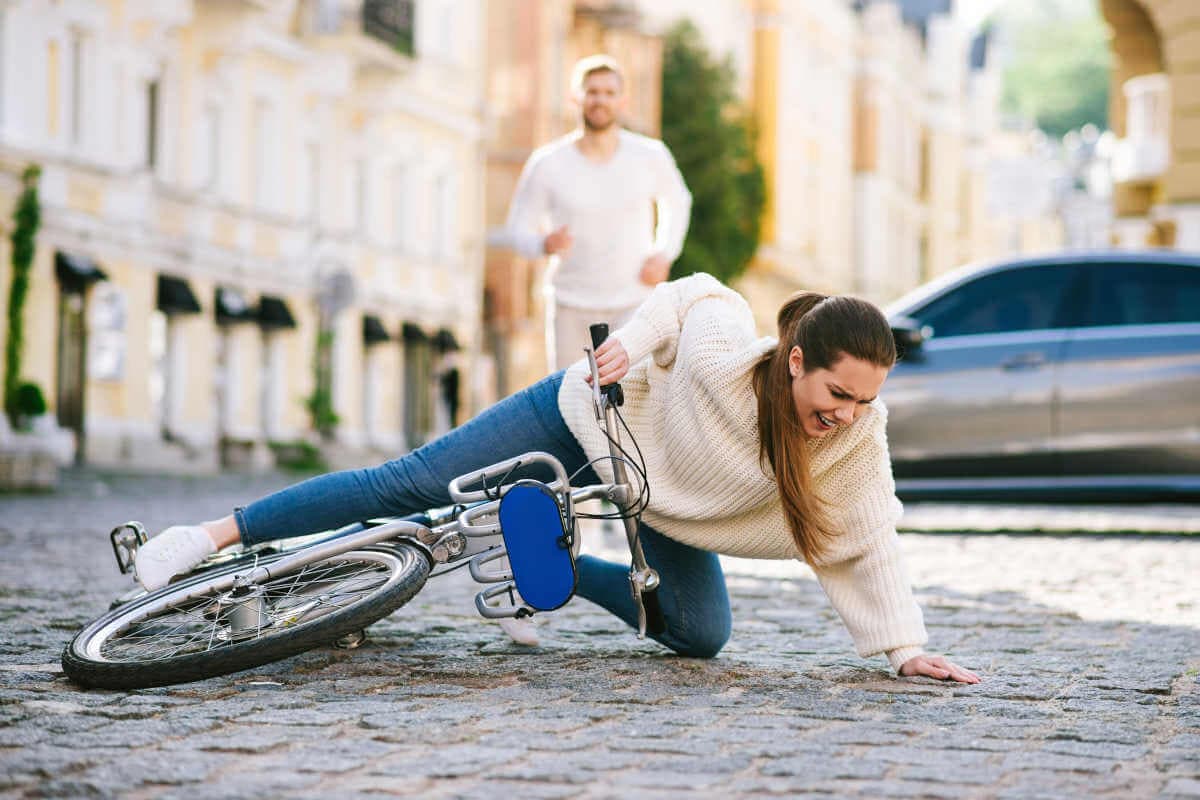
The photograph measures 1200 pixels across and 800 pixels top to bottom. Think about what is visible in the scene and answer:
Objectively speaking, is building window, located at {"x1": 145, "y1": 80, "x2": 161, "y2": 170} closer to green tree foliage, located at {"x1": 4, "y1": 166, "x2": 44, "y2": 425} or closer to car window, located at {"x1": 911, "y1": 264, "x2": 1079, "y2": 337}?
green tree foliage, located at {"x1": 4, "y1": 166, "x2": 44, "y2": 425}

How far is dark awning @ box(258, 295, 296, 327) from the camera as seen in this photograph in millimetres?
32531

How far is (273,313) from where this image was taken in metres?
32.7

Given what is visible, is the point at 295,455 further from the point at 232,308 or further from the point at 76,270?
the point at 76,270

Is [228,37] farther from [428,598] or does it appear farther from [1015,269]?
[428,598]

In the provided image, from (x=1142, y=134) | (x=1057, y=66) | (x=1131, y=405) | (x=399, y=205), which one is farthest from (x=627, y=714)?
(x=1057, y=66)

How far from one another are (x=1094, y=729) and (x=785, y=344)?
125 cm

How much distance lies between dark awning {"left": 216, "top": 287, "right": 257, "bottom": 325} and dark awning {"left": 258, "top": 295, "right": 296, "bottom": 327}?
0.35 metres

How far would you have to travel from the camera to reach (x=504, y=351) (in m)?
45.0

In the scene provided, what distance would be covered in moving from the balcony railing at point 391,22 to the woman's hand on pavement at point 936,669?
101 feet

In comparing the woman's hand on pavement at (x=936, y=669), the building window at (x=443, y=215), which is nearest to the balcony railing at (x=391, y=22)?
the building window at (x=443, y=215)

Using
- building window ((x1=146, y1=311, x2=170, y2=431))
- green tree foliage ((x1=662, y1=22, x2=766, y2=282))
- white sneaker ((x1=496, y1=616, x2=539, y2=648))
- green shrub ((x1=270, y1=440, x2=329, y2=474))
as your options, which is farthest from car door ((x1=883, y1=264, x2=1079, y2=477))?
green tree foliage ((x1=662, y1=22, x2=766, y2=282))

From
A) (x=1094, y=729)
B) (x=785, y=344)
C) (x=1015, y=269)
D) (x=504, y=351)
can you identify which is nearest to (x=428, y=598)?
(x=785, y=344)

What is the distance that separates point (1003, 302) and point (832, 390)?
7.77 m

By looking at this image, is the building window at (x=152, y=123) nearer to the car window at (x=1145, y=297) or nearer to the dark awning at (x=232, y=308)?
the dark awning at (x=232, y=308)
